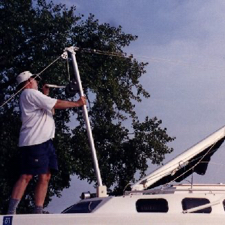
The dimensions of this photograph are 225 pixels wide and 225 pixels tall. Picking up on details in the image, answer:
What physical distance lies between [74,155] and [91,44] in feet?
14.4

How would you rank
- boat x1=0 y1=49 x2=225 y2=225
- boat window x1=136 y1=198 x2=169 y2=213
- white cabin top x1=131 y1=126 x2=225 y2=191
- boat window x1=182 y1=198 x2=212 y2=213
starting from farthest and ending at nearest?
white cabin top x1=131 y1=126 x2=225 y2=191
boat window x1=182 y1=198 x2=212 y2=213
boat window x1=136 y1=198 x2=169 y2=213
boat x1=0 y1=49 x2=225 y2=225

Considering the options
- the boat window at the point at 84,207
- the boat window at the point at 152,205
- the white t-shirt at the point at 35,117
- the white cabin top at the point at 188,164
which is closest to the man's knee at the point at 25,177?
the white t-shirt at the point at 35,117

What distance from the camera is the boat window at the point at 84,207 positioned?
415 inches

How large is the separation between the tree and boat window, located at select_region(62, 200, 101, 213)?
9.14 meters

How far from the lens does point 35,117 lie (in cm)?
971

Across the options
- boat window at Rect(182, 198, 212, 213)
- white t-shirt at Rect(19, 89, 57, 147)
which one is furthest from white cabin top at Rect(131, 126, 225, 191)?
white t-shirt at Rect(19, 89, 57, 147)

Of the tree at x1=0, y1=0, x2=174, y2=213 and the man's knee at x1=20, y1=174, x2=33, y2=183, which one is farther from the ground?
the tree at x1=0, y1=0, x2=174, y2=213

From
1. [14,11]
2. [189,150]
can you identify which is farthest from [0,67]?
[189,150]

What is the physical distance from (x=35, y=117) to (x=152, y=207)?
2550 mm

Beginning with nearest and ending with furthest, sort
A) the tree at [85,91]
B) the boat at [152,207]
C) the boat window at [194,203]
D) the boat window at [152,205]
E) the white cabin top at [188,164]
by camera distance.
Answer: the boat at [152,207] → the boat window at [152,205] → the boat window at [194,203] → the white cabin top at [188,164] → the tree at [85,91]

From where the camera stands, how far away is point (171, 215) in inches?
395

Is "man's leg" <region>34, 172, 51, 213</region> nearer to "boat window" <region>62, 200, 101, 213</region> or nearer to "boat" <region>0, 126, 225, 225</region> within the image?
"boat" <region>0, 126, 225, 225</region>

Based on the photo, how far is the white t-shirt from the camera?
31.6 ft

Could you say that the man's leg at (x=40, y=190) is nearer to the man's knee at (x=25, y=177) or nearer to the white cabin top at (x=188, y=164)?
the man's knee at (x=25, y=177)
